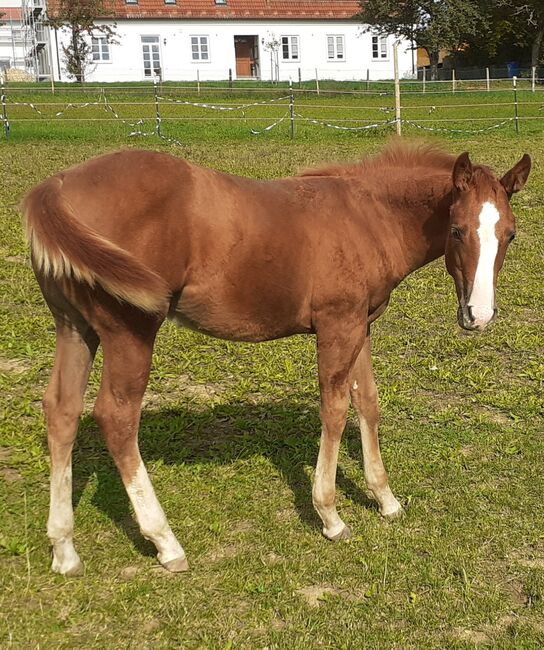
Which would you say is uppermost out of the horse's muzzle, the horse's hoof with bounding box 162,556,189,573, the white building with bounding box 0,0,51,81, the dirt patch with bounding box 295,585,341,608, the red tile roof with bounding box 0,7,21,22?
the red tile roof with bounding box 0,7,21,22

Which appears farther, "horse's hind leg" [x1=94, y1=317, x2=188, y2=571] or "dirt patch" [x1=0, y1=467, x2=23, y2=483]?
"dirt patch" [x1=0, y1=467, x2=23, y2=483]

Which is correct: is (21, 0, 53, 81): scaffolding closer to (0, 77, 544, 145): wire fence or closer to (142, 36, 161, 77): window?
(142, 36, 161, 77): window

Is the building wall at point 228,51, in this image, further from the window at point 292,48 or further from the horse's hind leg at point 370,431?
the horse's hind leg at point 370,431

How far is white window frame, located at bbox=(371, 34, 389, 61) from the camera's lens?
48.0 metres

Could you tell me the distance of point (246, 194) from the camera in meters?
3.26

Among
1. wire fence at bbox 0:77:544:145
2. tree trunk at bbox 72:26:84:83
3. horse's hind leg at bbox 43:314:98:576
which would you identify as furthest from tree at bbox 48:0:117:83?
horse's hind leg at bbox 43:314:98:576

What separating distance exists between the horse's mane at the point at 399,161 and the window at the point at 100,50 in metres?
43.6

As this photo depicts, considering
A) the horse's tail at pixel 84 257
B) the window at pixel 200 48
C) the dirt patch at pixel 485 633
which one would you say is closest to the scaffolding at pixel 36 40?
the window at pixel 200 48

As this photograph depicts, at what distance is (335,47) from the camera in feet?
157

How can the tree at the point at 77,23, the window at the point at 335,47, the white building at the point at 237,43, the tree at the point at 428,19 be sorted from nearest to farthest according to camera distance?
the tree at the point at 77,23, the tree at the point at 428,19, the white building at the point at 237,43, the window at the point at 335,47

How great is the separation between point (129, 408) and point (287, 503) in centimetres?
Answer: 126

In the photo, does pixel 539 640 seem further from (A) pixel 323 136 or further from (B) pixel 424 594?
(A) pixel 323 136

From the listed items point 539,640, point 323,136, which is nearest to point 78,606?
point 539,640

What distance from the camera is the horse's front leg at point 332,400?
11.1ft
